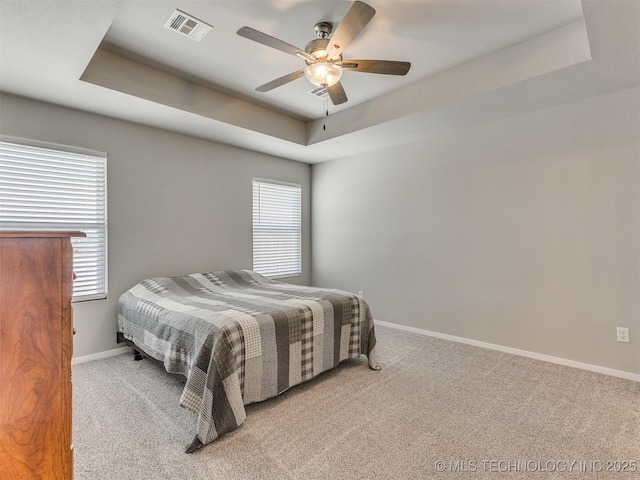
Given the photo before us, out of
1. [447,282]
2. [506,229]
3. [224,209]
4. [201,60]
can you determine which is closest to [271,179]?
[224,209]

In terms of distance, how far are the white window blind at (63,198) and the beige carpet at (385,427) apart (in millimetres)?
933

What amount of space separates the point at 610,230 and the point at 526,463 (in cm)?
213

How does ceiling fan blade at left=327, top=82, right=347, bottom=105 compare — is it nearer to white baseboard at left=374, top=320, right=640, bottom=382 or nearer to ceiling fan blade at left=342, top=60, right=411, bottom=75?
ceiling fan blade at left=342, top=60, right=411, bottom=75

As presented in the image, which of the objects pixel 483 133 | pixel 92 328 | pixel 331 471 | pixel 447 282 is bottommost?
pixel 331 471

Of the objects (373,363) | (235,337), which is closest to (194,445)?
(235,337)

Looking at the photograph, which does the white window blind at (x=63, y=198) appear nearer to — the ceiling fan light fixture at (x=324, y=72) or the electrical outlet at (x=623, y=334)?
the ceiling fan light fixture at (x=324, y=72)

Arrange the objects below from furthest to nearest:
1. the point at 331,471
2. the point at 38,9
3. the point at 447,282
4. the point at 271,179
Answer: the point at 271,179, the point at 447,282, the point at 38,9, the point at 331,471

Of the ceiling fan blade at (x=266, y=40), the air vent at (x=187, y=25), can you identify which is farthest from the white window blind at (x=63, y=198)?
the ceiling fan blade at (x=266, y=40)

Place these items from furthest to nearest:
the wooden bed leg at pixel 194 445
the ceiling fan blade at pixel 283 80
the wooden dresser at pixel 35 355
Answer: the ceiling fan blade at pixel 283 80
the wooden bed leg at pixel 194 445
the wooden dresser at pixel 35 355

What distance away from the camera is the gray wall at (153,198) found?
3.07 metres

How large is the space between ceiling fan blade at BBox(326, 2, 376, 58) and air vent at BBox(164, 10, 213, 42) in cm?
92

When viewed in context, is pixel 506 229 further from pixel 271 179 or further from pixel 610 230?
pixel 271 179

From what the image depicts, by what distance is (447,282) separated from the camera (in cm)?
380

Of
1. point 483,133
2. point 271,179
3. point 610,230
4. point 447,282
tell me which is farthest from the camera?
point 271,179
